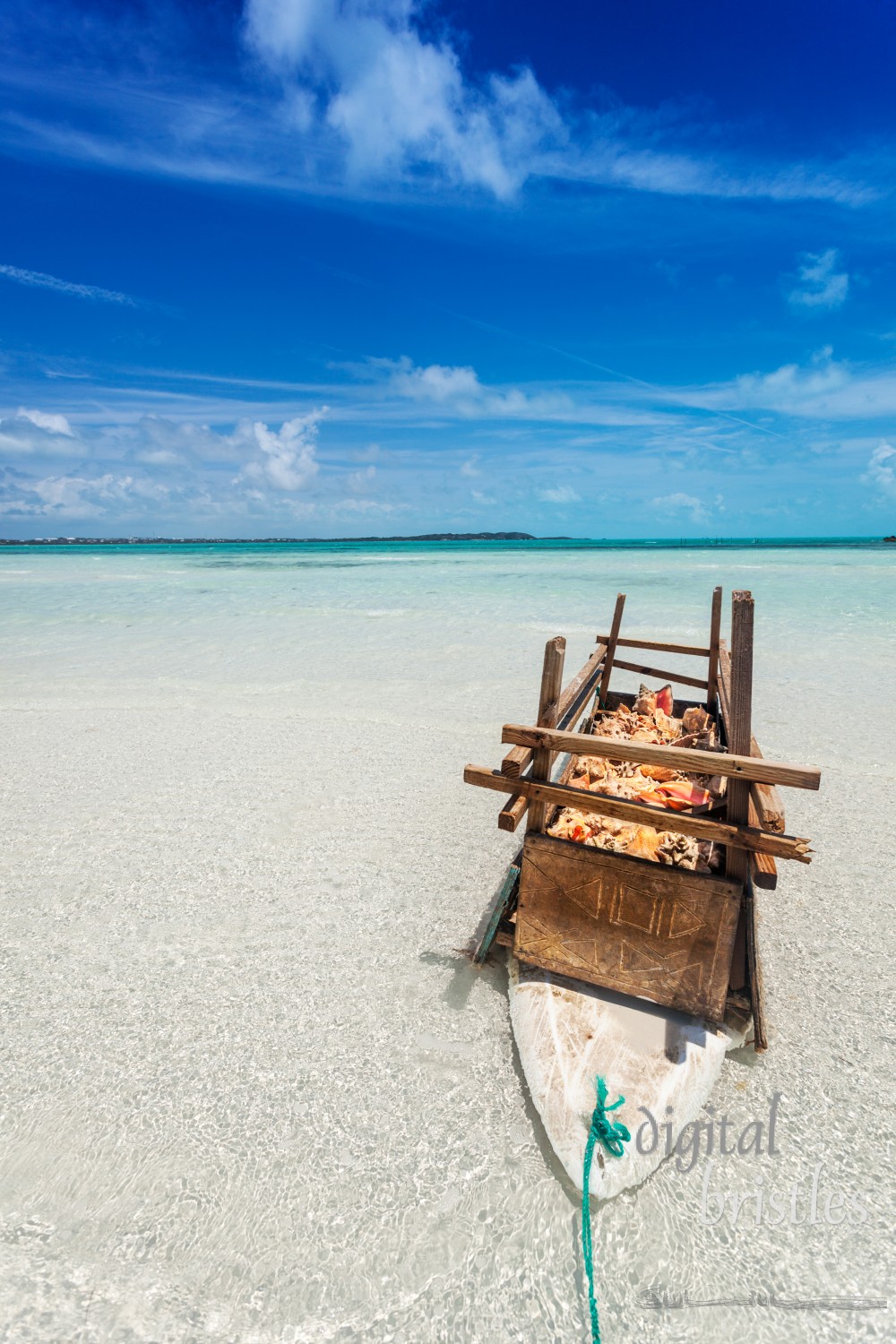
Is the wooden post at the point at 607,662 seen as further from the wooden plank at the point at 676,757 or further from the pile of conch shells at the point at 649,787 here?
the wooden plank at the point at 676,757

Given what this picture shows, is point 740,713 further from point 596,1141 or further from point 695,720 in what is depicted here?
point 695,720

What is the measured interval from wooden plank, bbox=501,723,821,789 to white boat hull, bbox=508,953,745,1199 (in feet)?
3.89

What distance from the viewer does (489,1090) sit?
108 inches

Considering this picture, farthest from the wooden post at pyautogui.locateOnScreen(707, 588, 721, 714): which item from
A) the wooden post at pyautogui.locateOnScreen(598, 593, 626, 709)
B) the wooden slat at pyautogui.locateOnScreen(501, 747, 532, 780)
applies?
the wooden slat at pyautogui.locateOnScreen(501, 747, 532, 780)

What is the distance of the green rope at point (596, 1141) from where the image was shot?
2.11 meters

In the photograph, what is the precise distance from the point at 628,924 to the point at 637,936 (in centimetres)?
7

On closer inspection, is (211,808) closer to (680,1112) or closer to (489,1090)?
(489,1090)

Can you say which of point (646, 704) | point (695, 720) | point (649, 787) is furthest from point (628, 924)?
point (646, 704)

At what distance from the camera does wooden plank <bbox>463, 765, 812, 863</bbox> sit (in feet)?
8.09

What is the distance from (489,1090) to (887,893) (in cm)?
319

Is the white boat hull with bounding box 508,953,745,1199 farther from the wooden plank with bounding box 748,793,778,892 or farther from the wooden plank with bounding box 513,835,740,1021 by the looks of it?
the wooden plank with bounding box 748,793,778,892

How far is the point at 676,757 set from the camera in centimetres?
261

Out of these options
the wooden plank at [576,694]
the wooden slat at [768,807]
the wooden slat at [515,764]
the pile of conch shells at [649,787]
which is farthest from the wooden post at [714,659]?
the wooden slat at [515,764]

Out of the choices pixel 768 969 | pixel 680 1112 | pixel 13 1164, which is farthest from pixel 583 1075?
pixel 13 1164
